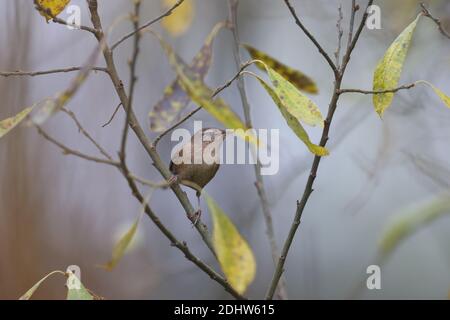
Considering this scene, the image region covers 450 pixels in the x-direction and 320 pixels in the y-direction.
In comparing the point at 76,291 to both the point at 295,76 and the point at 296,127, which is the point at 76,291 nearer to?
the point at 296,127

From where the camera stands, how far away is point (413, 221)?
1280 mm

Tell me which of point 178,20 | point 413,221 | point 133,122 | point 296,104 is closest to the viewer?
point 296,104

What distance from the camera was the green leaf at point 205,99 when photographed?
63 cm

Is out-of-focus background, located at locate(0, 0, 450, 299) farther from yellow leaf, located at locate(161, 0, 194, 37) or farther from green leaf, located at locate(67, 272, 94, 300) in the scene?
green leaf, located at locate(67, 272, 94, 300)

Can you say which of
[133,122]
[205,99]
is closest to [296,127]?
[205,99]

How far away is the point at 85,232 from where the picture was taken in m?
2.25

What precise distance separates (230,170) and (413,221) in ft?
5.43

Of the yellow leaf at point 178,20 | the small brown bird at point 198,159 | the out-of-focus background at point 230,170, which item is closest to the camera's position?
the small brown bird at point 198,159

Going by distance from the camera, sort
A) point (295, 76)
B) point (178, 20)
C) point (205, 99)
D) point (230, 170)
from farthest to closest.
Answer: point (230, 170) < point (178, 20) < point (295, 76) < point (205, 99)

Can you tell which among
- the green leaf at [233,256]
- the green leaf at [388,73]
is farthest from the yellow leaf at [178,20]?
the green leaf at [233,256]

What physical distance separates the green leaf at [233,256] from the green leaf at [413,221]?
2.21 ft

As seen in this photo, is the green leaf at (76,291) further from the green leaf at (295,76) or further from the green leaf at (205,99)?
the green leaf at (295,76)
